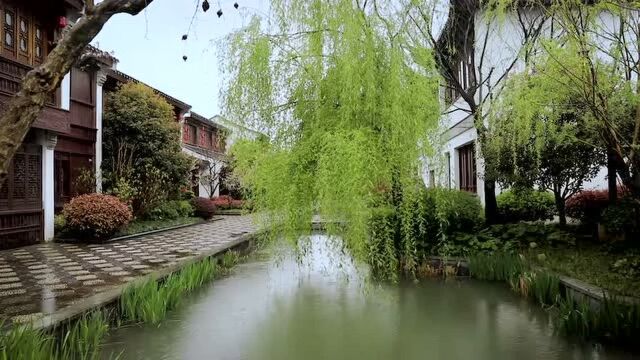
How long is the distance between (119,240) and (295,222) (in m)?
9.15

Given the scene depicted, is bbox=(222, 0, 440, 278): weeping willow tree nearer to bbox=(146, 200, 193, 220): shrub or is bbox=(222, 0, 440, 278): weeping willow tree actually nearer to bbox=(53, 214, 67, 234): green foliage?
bbox=(53, 214, 67, 234): green foliage

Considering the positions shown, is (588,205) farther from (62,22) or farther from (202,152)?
(202,152)

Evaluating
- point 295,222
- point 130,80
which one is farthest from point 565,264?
point 130,80

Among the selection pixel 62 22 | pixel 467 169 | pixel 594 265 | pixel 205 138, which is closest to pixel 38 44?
pixel 62 22

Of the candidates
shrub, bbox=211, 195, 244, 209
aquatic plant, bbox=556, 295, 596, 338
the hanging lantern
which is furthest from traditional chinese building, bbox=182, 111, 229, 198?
aquatic plant, bbox=556, 295, 596, 338

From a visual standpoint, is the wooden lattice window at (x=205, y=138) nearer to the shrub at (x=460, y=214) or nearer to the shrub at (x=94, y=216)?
the shrub at (x=94, y=216)

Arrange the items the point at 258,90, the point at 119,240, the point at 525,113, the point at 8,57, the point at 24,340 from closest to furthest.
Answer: the point at 24,340, the point at 258,90, the point at 525,113, the point at 8,57, the point at 119,240

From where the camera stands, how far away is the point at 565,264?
26.3 feet

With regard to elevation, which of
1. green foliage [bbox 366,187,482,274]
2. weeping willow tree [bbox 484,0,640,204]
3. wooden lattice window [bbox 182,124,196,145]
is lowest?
green foliage [bbox 366,187,482,274]

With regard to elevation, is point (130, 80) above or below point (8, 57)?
above

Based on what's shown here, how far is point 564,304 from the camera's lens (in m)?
5.61

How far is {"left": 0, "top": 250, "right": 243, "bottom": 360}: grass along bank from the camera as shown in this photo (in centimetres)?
385

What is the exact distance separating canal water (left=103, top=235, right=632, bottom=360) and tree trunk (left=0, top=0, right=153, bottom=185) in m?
3.15

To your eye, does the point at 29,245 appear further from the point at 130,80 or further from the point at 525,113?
the point at 525,113
